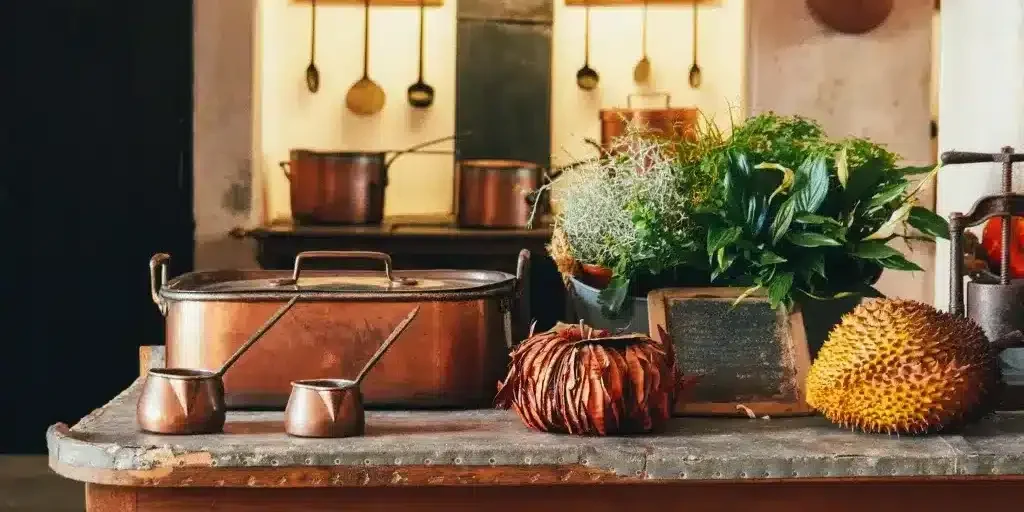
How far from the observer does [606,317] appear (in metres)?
1.91

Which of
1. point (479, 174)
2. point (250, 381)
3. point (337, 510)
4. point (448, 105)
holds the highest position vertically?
point (448, 105)

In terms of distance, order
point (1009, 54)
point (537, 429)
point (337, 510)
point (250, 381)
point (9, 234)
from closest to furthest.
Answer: point (337, 510) → point (537, 429) → point (250, 381) → point (1009, 54) → point (9, 234)

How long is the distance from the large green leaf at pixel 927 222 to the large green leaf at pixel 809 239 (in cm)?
18

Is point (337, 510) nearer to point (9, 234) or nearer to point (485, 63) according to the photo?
point (9, 234)

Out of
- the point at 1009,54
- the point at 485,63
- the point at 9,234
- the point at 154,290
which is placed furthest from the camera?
the point at 485,63

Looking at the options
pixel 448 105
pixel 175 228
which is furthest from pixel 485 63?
pixel 175 228

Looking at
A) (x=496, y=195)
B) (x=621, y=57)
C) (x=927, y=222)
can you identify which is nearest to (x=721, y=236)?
(x=927, y=222)

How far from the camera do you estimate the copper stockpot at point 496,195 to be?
196 inches

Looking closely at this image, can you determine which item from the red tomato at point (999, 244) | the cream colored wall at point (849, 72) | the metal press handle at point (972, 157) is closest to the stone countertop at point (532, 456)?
the metal press handle at point (972, 157)

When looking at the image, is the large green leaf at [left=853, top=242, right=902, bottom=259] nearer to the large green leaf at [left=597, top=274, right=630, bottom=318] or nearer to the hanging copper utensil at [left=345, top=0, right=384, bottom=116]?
the large green leaf at [left=597, top=274, right=630, bottom=318]

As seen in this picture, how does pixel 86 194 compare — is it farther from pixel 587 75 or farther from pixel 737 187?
pixel 737 187

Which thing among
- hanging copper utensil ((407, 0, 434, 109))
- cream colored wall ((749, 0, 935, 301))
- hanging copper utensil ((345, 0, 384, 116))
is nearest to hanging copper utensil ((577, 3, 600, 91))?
hanging copper utensil ((407, 0, 434, 109))

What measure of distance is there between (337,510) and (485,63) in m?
4.75

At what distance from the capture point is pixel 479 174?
5031mm
